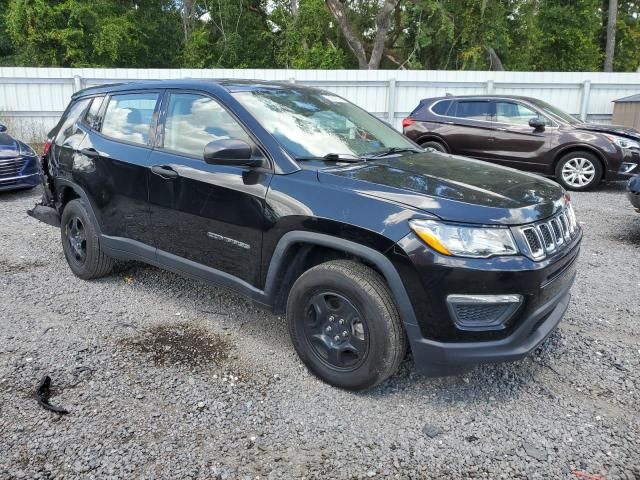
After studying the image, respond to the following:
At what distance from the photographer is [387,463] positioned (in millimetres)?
2424

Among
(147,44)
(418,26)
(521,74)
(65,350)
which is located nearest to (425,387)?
(65,350)

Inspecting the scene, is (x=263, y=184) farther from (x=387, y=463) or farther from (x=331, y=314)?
(x=387, y=463)

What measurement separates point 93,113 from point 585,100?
13.1 meters

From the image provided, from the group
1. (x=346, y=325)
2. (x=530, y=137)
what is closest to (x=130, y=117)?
(x=346, y=325)

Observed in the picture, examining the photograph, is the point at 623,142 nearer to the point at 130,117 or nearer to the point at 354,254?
the point at 354,254

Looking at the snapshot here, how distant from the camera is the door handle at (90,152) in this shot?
13.8 feet

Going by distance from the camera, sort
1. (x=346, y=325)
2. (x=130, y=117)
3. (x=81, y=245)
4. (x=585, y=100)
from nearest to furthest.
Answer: (x=346, y=325) < (x=130, y=117) < (x=81, y=245) < (x=585, y=100)

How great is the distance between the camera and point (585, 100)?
44.8ft

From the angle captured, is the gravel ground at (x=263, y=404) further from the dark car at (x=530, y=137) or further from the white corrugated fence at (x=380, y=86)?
the white corrugated fence at (x=380, y=86)

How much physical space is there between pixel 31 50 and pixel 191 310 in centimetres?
2073

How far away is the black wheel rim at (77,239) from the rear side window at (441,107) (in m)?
7.53

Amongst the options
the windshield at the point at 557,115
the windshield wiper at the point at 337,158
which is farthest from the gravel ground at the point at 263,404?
the windshield at the point at 557,115

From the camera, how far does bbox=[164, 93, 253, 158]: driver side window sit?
11.1 ft

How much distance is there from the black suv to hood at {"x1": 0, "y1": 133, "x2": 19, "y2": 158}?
476 centimetres
